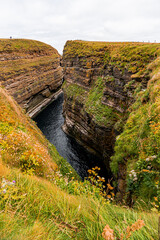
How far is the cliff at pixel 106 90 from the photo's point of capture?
640 inches

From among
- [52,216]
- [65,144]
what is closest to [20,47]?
[65,144]

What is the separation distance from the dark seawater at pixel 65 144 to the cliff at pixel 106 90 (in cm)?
184

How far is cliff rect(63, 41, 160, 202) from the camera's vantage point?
640 inches

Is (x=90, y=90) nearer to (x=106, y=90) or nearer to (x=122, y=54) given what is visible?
(x=106, y=90)

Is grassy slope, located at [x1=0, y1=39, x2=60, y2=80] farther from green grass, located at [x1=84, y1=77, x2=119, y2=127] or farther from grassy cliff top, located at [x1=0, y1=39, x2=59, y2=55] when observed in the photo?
green grass, located at [x1=84, y1=77, x2=119, y2=127]

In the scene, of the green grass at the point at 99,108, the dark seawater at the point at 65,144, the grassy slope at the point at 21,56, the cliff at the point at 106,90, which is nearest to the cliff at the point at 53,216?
the cliff at the point at 106,90

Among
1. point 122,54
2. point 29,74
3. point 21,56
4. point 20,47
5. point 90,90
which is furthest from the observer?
point 20,47

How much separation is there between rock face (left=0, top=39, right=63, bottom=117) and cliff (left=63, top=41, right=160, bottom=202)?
18380mm

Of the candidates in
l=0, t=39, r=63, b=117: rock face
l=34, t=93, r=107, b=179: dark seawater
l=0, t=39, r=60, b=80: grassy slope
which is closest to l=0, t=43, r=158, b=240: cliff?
l=34, t=93, r=107, b=179: dark seawater

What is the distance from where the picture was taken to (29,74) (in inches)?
2000

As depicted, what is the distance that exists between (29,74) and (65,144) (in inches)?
1293

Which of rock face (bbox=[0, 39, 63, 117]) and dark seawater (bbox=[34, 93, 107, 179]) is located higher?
rock face (bbox=[0, 39, 63, 117])

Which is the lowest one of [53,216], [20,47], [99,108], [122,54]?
[99,108]

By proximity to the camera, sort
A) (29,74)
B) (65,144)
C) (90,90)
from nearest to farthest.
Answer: (90,90) < (65,144) < (29,74)
